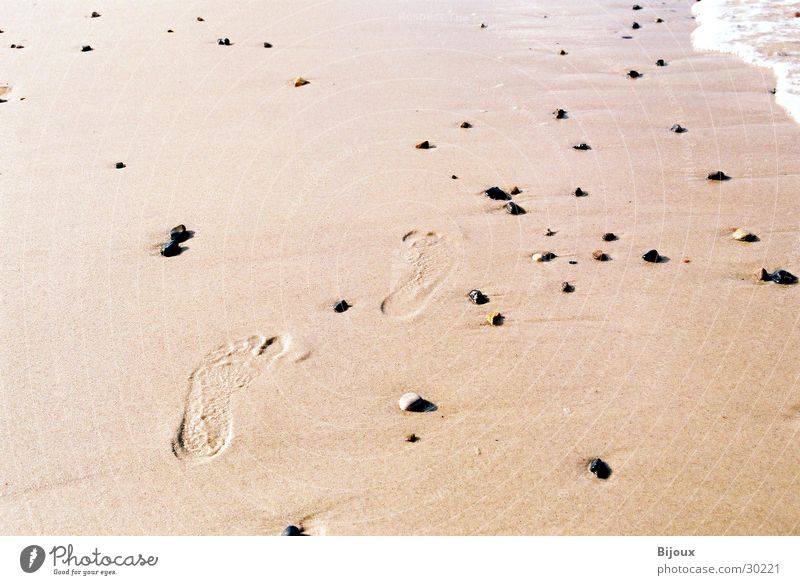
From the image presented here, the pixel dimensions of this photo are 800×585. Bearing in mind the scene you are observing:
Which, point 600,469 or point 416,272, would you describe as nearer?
point 600,469

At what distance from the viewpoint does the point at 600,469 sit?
11.4ft

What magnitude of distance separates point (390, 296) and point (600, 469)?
5.93 ft

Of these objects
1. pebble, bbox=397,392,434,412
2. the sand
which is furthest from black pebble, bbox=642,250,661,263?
pebble, bbox=397,392,434,412

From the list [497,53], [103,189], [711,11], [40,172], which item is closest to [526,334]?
[103,189]

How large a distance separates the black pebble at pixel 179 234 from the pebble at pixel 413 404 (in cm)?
226

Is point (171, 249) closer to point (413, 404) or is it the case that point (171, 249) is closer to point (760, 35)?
point (413, 404)

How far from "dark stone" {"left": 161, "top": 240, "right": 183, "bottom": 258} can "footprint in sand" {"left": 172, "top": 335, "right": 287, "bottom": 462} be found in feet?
3.72

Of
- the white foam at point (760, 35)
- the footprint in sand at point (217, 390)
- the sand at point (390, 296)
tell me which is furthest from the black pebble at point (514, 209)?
the white foam at point (760, 35)

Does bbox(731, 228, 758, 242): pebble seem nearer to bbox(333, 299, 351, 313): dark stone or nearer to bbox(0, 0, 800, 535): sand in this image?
bbox(0, 0, 800, 535): sand

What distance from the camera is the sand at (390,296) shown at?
3.45m

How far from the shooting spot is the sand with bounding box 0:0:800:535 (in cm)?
345

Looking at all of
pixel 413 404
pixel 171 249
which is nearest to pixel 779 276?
pixel 413 404
